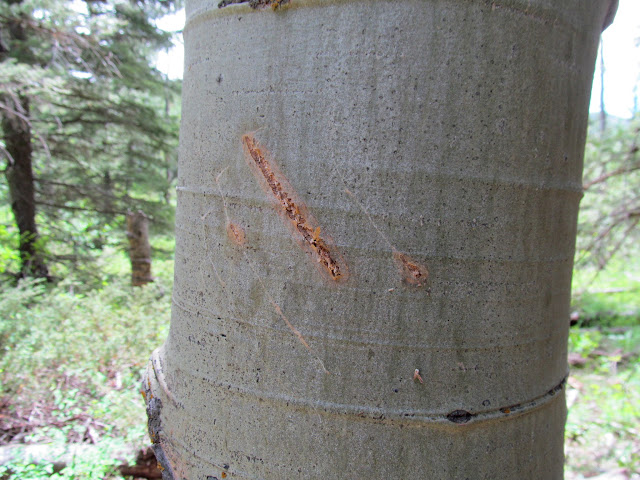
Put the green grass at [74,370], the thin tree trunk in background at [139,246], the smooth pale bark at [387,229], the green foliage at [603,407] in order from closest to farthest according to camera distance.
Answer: the smooth pale bark at [387,229]
the green grass at [74,370]
the green foliage at [603,407]
the thin tree trunk in background at [139,246]

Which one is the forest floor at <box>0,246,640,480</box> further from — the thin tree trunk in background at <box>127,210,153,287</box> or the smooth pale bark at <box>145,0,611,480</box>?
the smooth pale bark at <box>145,0,611,480</box>

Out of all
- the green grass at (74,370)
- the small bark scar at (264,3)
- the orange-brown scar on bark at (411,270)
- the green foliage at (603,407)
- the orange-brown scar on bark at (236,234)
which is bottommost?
the green foliage at (603,407)

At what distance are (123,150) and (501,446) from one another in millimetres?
7021

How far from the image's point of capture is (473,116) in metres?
0.73

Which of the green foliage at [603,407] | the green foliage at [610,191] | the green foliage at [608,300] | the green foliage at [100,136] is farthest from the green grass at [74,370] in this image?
the green foliage at [608,300]

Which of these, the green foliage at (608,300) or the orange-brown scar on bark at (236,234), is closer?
the orange-brown scar on bark at (236,234)

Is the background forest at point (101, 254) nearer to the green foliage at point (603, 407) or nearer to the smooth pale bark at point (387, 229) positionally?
the green foliage at point (603, 407)

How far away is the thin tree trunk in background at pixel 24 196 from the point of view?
6062 millimetres

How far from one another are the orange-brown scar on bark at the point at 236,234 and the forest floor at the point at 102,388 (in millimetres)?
2180

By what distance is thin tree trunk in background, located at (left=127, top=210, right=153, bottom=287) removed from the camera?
643 centimetres

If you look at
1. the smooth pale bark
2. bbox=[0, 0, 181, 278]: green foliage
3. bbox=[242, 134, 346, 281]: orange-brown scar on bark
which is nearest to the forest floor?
bbox=[0, 0, 181, 278]: green foliage

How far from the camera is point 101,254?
710 centimetres

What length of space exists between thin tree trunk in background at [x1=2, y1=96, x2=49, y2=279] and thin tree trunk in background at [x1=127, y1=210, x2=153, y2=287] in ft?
3.89

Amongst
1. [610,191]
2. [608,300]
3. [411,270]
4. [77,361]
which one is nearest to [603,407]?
[610,191]
